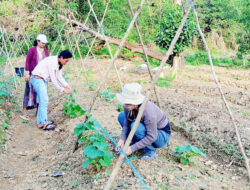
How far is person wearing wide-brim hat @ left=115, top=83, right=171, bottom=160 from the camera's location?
246 centimetres

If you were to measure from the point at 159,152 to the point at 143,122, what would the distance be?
25.1 inches

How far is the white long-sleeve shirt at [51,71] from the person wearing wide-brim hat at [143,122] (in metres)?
1.61

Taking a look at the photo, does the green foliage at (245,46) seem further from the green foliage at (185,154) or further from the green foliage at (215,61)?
the green foliage at (185,154)

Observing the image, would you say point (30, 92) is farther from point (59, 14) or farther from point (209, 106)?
point (59, 14)

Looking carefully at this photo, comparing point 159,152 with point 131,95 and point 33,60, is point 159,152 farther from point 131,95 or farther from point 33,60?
point 33,60

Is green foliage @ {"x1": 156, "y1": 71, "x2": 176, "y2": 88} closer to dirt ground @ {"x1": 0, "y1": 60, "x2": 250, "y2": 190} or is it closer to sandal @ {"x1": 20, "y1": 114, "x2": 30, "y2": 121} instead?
dirt ground @ {"x1": 0, "y1": 60, "x2": 250, "y2": 190}

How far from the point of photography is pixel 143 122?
283 centimetres

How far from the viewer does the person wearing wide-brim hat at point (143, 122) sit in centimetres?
246

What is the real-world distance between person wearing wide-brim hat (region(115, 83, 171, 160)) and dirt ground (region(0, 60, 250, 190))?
0.79ft

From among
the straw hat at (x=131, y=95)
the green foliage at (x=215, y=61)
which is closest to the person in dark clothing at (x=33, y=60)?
the straw hat at (x=131, y=95)

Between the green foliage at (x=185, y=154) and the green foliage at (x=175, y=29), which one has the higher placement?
the green foliage at (x=175, y=29)

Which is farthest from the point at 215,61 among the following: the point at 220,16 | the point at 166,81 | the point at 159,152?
the point at 159,152

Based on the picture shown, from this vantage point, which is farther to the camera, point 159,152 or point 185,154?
point 159,152

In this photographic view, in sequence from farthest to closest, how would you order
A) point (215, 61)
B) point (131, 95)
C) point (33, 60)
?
point (215, 61)
point (33, 60)
point (131, 95)
